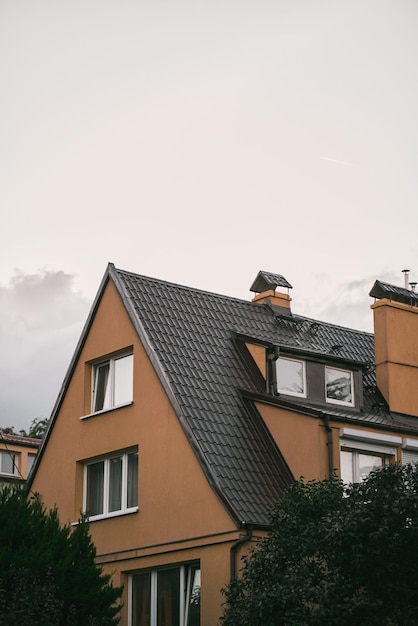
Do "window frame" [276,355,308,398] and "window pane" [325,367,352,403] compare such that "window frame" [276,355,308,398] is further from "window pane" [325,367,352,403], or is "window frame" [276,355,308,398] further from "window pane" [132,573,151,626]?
"window pane" [132,573,151,626]

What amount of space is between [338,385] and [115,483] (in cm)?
579

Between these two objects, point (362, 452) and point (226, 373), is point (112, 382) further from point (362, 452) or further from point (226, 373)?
point (362, 452)

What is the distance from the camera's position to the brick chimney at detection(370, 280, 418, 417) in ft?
90.5

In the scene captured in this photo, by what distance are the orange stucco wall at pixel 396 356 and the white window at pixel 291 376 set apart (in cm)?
238

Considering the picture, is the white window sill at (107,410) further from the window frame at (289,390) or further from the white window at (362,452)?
the white window at (362,452)

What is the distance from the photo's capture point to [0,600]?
18750mm

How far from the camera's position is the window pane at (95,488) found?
27.0 metres

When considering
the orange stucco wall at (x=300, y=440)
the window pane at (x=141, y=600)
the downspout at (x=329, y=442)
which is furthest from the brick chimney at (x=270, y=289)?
the window pane at (x=141, y=600)

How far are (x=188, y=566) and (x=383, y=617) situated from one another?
238 inches

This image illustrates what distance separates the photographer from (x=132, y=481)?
26047mm

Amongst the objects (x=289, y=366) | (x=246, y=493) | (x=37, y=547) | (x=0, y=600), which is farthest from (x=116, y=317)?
(x=0, y=600)

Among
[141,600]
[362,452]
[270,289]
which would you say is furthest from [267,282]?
[141,600]

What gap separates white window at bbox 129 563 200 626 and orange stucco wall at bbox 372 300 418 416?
23.1ft

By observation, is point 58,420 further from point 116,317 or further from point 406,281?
point 406,281
